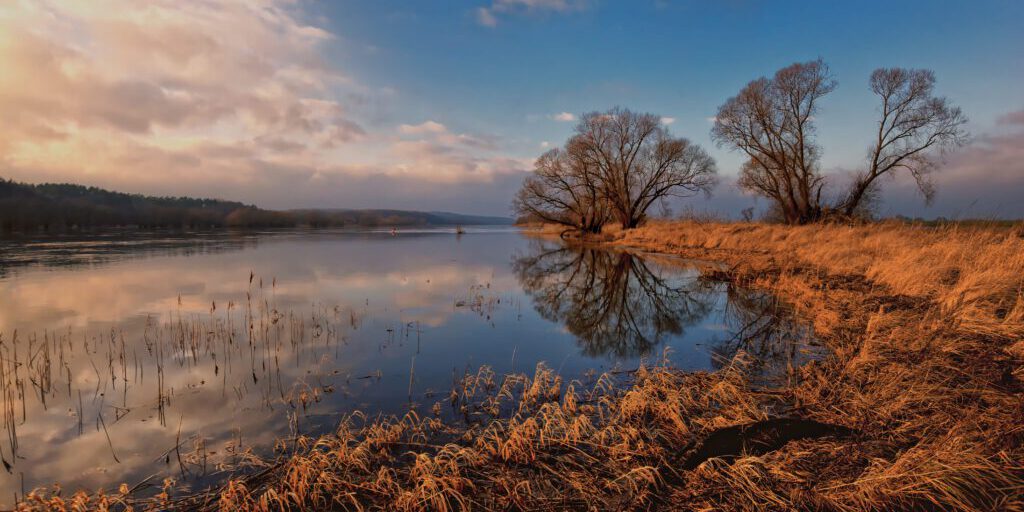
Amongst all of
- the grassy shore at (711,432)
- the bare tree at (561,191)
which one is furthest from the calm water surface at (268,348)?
the bare tree at (561,191)

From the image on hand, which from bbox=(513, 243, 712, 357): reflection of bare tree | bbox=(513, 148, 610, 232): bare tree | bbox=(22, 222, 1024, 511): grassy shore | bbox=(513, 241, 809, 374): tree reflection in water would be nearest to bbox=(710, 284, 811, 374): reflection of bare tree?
bbox=(513, 241, 809, 374): tree reflection in water

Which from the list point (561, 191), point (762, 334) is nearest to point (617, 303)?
point (762, 334)

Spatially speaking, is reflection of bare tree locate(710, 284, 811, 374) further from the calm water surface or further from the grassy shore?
the grassy shore

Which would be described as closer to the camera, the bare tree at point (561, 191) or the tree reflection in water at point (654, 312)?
the tree reflection in water at point (654, 312)

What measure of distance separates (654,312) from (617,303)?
4.86 ft

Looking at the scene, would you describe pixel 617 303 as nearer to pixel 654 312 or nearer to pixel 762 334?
pixel 654 312

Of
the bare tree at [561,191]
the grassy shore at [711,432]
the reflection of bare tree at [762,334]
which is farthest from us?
the bare tree at [561,191]

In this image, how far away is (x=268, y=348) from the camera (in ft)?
26.5

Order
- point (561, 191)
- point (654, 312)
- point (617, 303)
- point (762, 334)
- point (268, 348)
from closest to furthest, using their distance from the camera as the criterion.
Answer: point (268, 348), point (762, 334), point (654, 312), point (617, 303), point (561, 191)

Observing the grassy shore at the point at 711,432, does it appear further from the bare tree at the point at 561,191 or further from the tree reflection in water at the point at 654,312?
the bare tree at the point at 561,191

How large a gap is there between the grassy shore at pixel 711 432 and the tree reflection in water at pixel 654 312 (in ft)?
3.59

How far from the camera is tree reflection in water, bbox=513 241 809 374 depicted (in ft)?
26.1

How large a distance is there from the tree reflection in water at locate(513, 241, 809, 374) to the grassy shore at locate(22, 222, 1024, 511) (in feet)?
3.59

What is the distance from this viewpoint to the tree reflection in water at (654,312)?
7.96m
